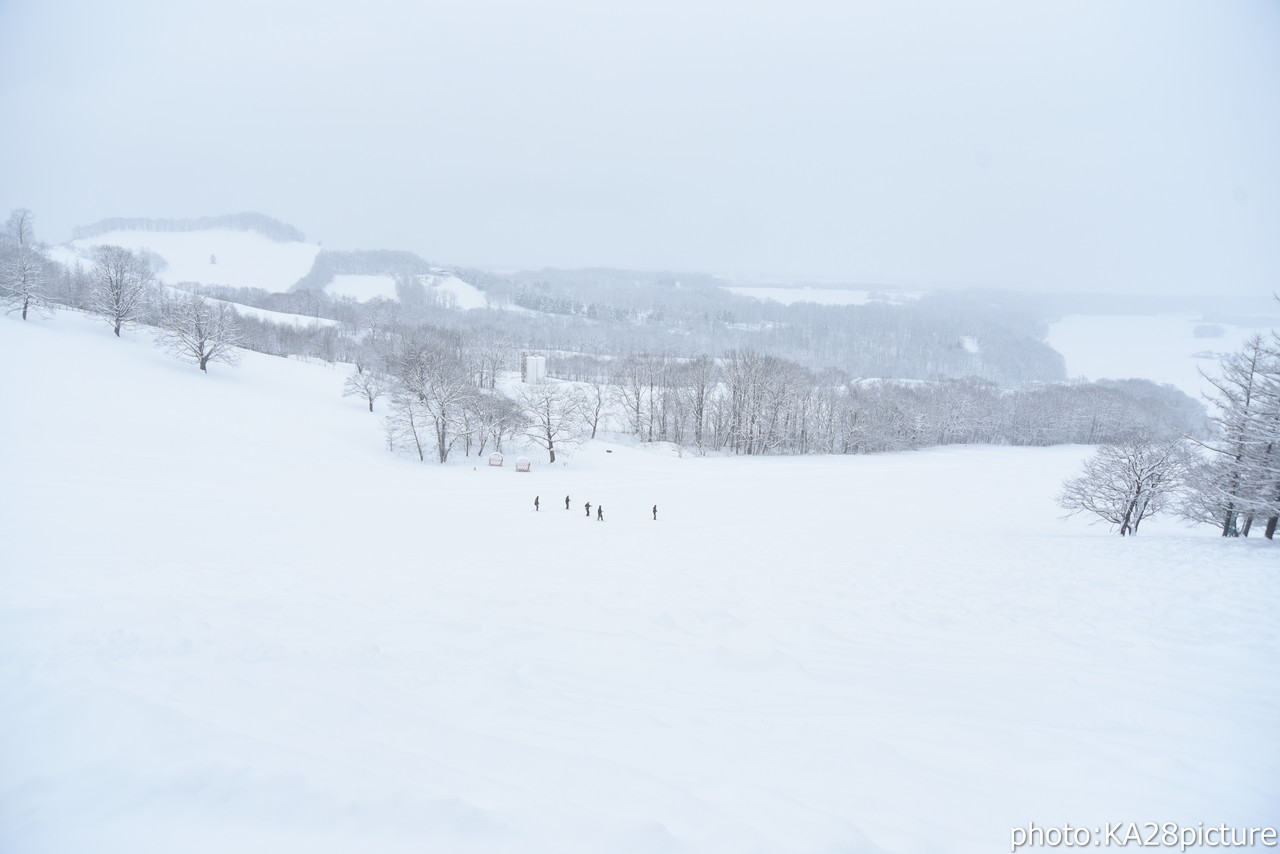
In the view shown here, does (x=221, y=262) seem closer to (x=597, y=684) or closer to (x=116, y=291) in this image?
(x=116, y=291)

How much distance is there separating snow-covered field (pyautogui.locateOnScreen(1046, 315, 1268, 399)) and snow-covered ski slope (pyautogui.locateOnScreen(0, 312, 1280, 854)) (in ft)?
262

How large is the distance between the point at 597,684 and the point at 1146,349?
476 ft

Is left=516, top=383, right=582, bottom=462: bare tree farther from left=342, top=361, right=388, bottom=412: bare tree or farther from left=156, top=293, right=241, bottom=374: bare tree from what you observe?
left=156, top=293, right=241, bottom=374: bare tree

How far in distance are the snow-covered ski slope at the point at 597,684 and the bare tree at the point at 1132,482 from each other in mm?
4765

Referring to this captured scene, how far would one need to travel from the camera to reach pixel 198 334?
4147 centimetres

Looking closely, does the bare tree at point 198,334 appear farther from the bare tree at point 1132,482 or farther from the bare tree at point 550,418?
the bare tree at point 1132,482

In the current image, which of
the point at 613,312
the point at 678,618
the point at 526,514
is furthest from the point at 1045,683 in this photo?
the point at 613,312

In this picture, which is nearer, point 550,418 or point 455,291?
point 550,418

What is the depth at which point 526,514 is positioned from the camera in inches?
910

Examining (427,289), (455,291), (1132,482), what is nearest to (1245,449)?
(1132,482)

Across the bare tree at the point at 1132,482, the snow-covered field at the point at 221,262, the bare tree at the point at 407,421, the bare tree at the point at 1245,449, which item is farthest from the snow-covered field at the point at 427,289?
the bare tree at the point at 1245,449

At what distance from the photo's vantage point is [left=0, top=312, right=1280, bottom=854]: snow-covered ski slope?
417cm

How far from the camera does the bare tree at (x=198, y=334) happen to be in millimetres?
41344

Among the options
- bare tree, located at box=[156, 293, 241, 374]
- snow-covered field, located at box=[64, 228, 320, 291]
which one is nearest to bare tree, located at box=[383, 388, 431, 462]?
bare tree, located at box=[156, 293, 241, 374]
